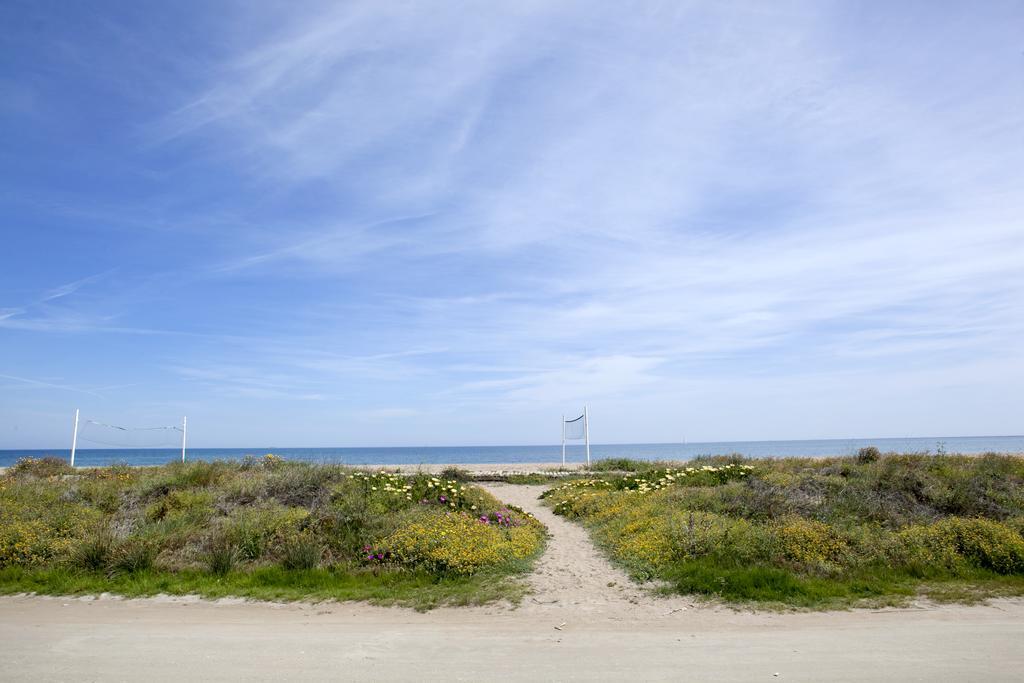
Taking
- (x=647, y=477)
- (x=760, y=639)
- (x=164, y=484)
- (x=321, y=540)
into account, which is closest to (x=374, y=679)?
(x=760, y=639)

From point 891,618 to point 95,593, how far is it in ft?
35.6

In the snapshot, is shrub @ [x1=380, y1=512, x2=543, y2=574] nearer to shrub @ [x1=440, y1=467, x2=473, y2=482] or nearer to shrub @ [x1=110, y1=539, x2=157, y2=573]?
shrub @ [x1=110, y1=539, x2=157, y2=573]

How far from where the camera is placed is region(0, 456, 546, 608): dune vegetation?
9555 millimetres

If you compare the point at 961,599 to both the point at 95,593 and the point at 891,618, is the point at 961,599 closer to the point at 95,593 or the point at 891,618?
the point at 891,618

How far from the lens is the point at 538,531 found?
537 inches

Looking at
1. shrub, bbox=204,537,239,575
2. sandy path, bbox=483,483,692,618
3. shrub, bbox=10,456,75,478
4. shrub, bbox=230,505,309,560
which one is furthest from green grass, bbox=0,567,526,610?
shrub, bbox=10,456,75,478

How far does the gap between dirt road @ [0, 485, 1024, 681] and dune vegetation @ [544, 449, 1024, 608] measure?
27.4 inches

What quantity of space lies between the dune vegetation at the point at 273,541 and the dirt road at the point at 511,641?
2.07 ft

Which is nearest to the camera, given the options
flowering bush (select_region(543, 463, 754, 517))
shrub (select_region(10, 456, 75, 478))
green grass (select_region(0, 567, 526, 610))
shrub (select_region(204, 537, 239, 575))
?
green grass (select_region(0, 567, 526, 610))

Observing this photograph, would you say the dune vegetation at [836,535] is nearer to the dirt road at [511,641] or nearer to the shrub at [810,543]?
the shrub at [810,543]

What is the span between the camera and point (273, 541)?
11086 millimetres

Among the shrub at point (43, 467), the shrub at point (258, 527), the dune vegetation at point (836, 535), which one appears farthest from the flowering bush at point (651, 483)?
the shrub at point (43, 467)

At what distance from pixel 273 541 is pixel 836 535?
9422 millimetres

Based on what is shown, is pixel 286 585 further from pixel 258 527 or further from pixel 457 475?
pixel 457 475
